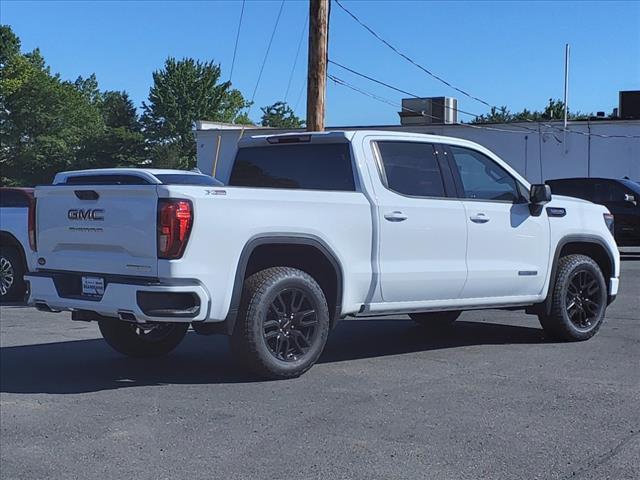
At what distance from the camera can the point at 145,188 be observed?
5.98 m

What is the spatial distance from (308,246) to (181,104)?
2865 inches

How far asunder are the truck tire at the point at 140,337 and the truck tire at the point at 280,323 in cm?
140

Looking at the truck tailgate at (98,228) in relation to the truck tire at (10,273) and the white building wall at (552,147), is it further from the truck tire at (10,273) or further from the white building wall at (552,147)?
the white building wall at (552,147)

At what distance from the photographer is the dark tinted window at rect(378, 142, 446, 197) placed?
7.31m

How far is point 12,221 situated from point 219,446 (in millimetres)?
8428

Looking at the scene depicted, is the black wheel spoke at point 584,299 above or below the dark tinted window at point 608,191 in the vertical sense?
below

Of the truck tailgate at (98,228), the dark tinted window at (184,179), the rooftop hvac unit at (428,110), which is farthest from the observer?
the rooftop hvac unit at (428,110)

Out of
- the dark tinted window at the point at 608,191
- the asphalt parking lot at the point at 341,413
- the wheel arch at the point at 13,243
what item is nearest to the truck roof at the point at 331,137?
the asphalt parking lot at the point at 341,413

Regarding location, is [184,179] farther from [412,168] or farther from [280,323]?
[280,323]

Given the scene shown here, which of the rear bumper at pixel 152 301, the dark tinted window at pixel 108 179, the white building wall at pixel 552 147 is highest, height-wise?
the white building wall at pixel 552 147

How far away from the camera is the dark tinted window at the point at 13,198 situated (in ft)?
41.4

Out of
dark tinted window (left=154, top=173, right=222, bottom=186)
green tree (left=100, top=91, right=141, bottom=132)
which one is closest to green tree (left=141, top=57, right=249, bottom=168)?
green tree (left=100, top=91, right=141, bottom=132)

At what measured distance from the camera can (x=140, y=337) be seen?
7.77 m

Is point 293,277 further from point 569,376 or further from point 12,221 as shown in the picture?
point 12,221
